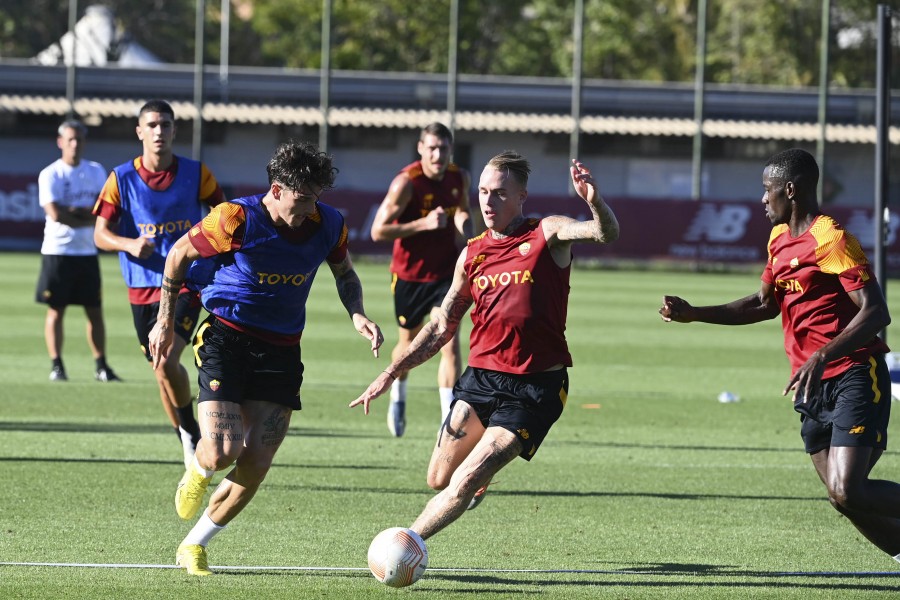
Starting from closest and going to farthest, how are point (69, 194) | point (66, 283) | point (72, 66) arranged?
point (69, 194) → point (66, 283) → point (72, 66)

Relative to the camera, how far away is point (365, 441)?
11.1 m

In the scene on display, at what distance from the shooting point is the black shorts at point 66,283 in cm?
1402

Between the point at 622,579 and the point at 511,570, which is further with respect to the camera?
the point at 511,570

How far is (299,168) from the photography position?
21.5ft

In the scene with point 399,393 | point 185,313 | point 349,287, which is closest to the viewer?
point 349,287

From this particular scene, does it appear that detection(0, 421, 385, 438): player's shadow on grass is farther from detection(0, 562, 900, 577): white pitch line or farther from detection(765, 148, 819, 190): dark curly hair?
detection(765, 148, 819, 190): dark curly hair

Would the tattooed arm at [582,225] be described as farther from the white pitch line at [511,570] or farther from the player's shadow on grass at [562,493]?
the player's shadow on grass at [562,493]

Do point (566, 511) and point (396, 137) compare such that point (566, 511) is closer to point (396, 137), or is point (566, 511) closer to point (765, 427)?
point (765, 427)

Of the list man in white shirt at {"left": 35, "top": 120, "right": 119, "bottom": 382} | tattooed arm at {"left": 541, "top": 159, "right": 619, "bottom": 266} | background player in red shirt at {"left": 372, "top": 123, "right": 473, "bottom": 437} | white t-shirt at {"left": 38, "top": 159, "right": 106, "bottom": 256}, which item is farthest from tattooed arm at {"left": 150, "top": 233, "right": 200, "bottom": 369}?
man in white shirt at {"left": 35, "top": 120, "right": 119, "bottom": 382}

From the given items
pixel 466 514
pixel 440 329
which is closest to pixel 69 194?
pixel 466 514

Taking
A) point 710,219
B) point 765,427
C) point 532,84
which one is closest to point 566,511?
point 765,427

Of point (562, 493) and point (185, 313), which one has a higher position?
point (185, 313)

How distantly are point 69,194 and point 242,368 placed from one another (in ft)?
24.4

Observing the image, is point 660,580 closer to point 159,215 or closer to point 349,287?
point 349,287
